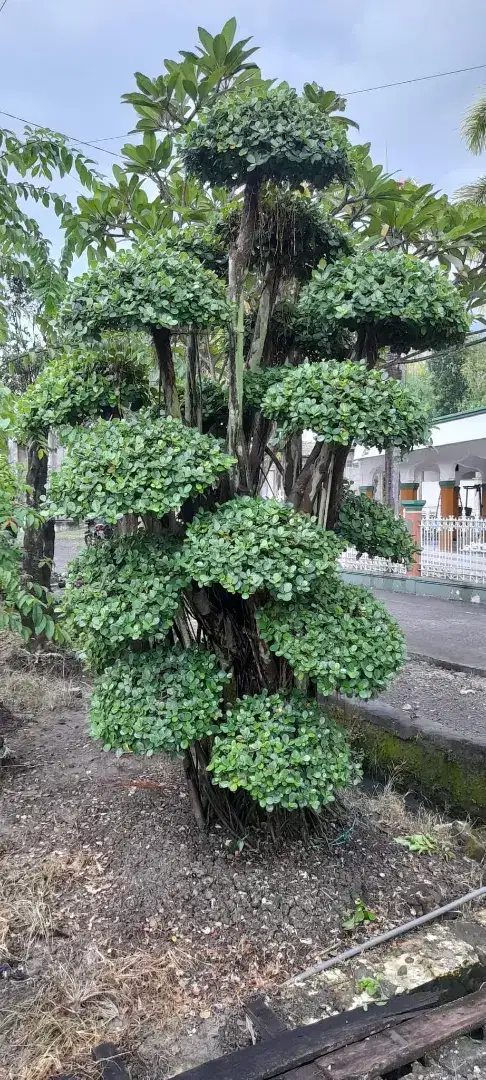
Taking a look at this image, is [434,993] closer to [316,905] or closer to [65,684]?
[316,905]

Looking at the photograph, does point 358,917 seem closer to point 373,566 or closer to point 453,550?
point 453,550

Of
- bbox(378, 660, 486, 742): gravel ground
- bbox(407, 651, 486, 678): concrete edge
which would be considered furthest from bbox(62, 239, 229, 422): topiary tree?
bbox(407, 651, 486, 678): concrete edge

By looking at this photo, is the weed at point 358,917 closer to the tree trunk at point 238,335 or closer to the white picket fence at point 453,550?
the tree trunk at point 238,335

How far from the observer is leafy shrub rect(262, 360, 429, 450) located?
7.43 ft

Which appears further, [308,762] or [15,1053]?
[308,762]

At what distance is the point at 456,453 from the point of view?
14.3m

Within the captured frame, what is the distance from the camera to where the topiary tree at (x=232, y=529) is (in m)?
2.26

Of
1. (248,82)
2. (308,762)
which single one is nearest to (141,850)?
(308,762)

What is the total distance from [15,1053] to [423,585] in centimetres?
1018

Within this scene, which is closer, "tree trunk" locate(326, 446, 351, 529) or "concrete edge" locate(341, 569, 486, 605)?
"tree trunk" locate(326, 446, 351, 529)

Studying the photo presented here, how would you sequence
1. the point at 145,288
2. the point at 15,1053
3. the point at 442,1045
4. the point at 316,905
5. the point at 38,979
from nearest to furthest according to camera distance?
the point at 15,1053, the point at 442,1045, the point at 38,979, the point at 145,288, the point at 316,905

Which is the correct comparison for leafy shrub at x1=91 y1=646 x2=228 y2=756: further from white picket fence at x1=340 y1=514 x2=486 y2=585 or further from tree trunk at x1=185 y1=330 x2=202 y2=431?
white picket fence at x1=340 y1=514 x2=486 y2=585

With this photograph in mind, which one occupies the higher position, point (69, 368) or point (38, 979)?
point (69, 368)

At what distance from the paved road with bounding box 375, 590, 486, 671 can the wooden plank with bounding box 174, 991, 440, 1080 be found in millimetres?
3358
